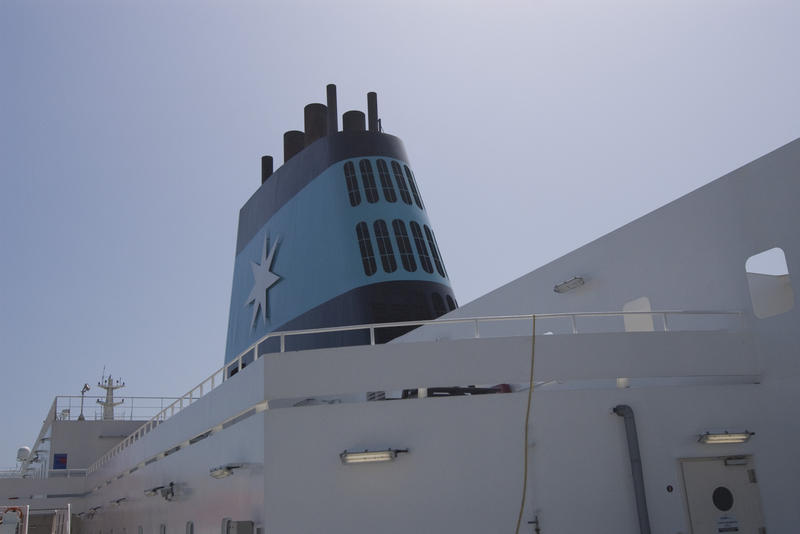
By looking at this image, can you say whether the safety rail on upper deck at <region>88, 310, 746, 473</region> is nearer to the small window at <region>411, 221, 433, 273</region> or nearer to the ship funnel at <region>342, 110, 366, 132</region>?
the small window at <region>411, 221, 433, 273</region>

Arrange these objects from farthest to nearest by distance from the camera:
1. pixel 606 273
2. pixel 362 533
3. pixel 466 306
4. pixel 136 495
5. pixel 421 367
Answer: pixel 136 495, pixel 466 306, pixel 606 273, pixel 421 367, pixel 362 533

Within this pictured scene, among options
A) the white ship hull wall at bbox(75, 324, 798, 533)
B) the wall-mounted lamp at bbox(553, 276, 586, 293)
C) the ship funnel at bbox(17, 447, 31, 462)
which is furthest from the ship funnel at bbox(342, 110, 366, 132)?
the ship funnel at bbox(17, 447, 31, 462)

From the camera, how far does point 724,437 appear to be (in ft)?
36.2

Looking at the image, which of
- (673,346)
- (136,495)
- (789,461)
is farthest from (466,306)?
(136,495)

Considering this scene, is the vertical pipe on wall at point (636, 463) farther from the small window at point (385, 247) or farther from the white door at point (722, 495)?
the small window at point (385, 247)

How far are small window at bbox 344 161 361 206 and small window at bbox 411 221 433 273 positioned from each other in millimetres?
1587

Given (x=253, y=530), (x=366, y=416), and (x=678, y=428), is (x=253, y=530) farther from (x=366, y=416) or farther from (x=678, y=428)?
(x=678, y=428)

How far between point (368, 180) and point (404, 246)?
2018mm

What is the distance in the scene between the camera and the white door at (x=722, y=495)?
10.9 meters

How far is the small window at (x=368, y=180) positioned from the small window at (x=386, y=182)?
0.28 meters

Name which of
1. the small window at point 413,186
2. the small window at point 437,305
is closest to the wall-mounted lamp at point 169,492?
the small window at point 437,305

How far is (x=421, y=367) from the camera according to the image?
11078 mm

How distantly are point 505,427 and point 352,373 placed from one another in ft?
7.45

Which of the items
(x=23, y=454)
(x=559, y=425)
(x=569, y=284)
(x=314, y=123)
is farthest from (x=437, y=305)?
(x=23, y=454)
